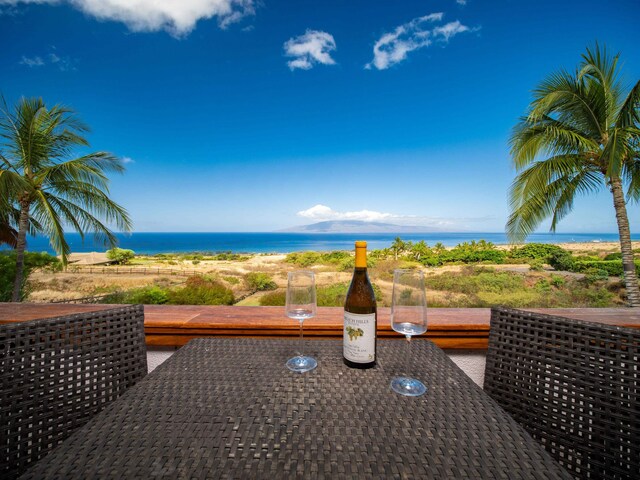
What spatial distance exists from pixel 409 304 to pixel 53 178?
7.43 meters

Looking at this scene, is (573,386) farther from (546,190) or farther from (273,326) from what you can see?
(546,190)

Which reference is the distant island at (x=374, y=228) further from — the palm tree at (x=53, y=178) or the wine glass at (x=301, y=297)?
the palm tree at (x=53, y=178)

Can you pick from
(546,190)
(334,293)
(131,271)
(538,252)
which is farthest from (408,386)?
(131,271)

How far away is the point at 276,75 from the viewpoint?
24.0 ft

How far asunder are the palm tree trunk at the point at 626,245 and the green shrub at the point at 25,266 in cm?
1069

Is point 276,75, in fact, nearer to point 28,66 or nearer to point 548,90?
point 28,66

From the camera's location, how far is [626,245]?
4.01m

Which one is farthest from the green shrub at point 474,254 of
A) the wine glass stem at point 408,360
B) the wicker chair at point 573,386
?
the wine glass stem at point 408,360

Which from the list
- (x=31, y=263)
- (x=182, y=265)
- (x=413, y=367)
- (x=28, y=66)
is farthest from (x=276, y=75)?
(x=413, y=367)

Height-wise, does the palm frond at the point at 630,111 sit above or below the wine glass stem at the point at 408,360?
above

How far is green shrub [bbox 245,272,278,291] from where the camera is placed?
5.00 metres

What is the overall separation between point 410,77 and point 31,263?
10.6 m

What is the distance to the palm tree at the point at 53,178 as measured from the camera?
460 centimetres

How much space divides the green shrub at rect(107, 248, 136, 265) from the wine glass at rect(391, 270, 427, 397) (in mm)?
6917
